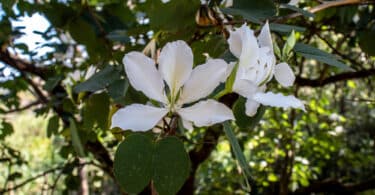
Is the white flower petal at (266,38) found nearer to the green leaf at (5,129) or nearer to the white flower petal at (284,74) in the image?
the white flower petal at (284,74)

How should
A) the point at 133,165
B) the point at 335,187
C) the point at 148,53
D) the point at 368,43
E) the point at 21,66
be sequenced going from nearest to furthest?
the point at 133,165 < the point at 148,53 < the point at 368,43 < the point at 21,66 < the point at 335,187

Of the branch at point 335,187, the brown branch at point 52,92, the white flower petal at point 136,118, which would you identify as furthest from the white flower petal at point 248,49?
the branch at point 335,187

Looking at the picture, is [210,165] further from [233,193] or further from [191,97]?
[191,97]

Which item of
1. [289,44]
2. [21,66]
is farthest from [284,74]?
[21,66]

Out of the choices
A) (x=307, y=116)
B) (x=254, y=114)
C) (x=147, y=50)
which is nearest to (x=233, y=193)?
(x=307, y=116)

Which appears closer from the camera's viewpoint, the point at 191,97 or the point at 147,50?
the point at 191,97

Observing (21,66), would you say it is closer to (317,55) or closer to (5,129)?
(5,129)
